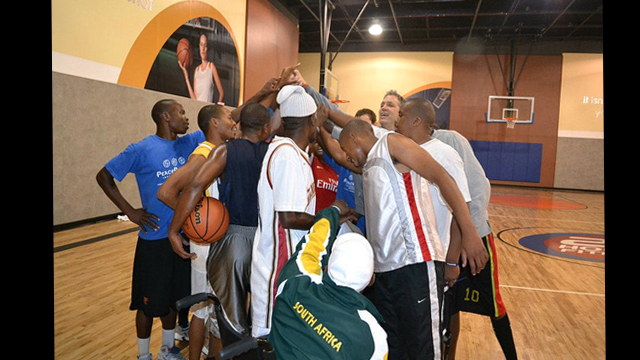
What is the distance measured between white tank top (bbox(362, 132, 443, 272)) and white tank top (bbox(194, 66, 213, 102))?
25.4 ft

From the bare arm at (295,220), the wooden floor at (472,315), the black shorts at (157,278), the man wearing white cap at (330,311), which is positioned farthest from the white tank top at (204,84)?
the man wearing white cap at (330,311)

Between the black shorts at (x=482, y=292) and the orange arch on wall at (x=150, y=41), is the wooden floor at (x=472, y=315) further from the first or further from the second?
the orange arch on wall at (x=150, y=41)

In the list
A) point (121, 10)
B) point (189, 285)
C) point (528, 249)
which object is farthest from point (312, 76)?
point (189, 285)

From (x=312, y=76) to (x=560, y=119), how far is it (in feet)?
31.4

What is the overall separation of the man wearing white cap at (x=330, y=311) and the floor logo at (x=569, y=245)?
5896 millimetres

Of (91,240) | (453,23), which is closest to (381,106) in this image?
(91,240)

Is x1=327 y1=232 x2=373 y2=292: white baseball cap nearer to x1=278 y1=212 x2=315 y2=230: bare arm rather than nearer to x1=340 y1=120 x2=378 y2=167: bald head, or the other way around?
x1=278 y1=212 x2=315 y2=230: bare arm

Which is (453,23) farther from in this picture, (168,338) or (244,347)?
(244,347)

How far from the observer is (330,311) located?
1.06 meters

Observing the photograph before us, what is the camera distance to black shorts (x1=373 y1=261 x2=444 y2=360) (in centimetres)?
178

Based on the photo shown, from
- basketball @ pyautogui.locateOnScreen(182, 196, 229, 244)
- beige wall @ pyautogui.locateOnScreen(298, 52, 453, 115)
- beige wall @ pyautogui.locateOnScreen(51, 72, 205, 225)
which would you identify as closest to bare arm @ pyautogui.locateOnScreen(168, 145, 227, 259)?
basketball @ pyautogui.locateOnScreen(182, 196, 229, 244)

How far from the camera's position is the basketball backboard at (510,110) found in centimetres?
1581

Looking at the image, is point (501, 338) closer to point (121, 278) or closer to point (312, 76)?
point (121, 278)
